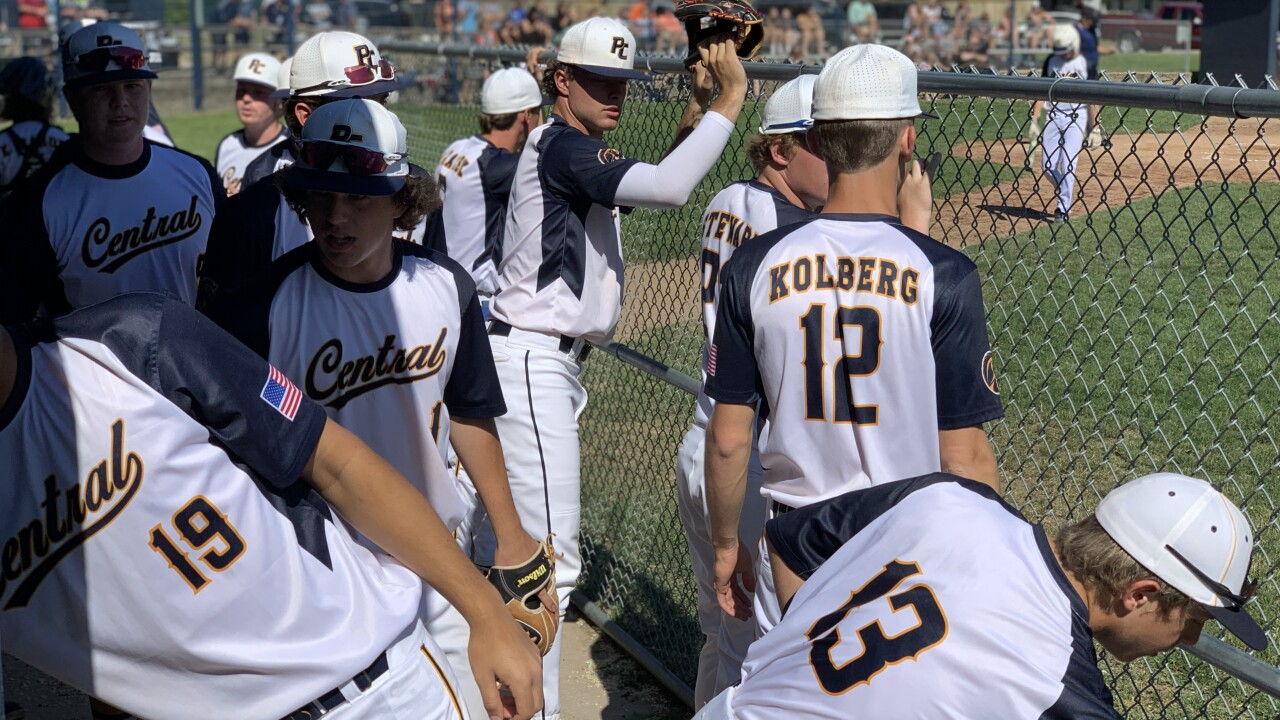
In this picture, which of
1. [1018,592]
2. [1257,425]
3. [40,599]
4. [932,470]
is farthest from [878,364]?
[1257,425]

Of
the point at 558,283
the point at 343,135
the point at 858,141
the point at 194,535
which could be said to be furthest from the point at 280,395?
the point at 558,283

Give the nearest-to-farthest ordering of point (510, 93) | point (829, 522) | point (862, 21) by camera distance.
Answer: point (829, 522) < point (510, 93) < point (862, 21)

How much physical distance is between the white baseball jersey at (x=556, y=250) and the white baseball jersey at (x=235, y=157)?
331 cm

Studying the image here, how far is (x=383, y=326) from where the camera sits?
3213mm

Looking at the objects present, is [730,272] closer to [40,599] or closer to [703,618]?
[703,618]

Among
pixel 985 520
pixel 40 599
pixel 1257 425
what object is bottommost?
pixel 1257 425

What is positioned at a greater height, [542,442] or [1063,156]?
[1063,156]

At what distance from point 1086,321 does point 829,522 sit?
11.7 ft

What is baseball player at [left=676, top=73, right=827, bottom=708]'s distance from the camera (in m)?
3.67

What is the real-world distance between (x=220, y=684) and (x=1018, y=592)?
134cm

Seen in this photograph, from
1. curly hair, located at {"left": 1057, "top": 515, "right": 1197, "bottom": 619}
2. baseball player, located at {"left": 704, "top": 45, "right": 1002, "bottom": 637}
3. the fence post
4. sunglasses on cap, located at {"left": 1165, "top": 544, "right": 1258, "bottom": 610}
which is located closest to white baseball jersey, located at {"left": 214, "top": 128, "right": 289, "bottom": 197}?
baseball player, located at {"left": 704, "top": 45, "right": 1002, "bottom": 637}

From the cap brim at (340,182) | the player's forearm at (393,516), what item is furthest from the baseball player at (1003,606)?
the cap brim at (340,182)

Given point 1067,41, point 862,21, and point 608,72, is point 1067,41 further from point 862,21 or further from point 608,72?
point 862,21

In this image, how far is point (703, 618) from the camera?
157 inches
